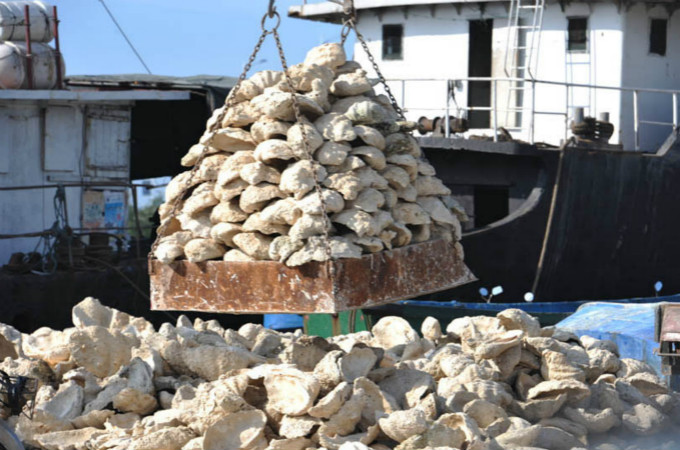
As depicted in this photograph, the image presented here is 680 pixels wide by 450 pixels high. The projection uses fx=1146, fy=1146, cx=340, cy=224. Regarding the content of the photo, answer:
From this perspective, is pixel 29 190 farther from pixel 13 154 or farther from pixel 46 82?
pixel 46 82

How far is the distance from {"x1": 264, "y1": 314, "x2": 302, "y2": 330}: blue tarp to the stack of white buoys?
3.83 meters

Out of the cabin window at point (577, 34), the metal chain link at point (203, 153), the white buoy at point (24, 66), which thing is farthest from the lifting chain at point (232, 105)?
the cabin window at point (577, 34)

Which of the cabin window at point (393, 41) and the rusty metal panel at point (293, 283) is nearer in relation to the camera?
the rusty metal panel at point (293, 283)

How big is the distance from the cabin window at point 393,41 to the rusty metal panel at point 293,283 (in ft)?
30.2

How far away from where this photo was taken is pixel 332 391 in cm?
552

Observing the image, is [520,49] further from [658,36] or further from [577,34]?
[658,36]

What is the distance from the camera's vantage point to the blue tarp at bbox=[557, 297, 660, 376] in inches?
313

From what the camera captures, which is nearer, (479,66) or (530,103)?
(530,103)

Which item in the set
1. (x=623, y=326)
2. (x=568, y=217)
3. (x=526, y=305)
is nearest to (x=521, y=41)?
(x=568, y=217)

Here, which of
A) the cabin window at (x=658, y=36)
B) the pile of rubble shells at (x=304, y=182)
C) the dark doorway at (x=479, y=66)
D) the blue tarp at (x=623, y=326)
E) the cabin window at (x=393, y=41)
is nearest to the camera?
the pile of rubble shells at (x=304, y=182)

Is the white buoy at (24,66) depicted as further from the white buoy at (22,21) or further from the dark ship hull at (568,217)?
the dark ship hull at (568,217)

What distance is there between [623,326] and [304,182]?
4194 millimetres

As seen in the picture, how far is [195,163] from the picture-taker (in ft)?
20.5

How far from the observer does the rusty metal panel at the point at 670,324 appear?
5.82 m
